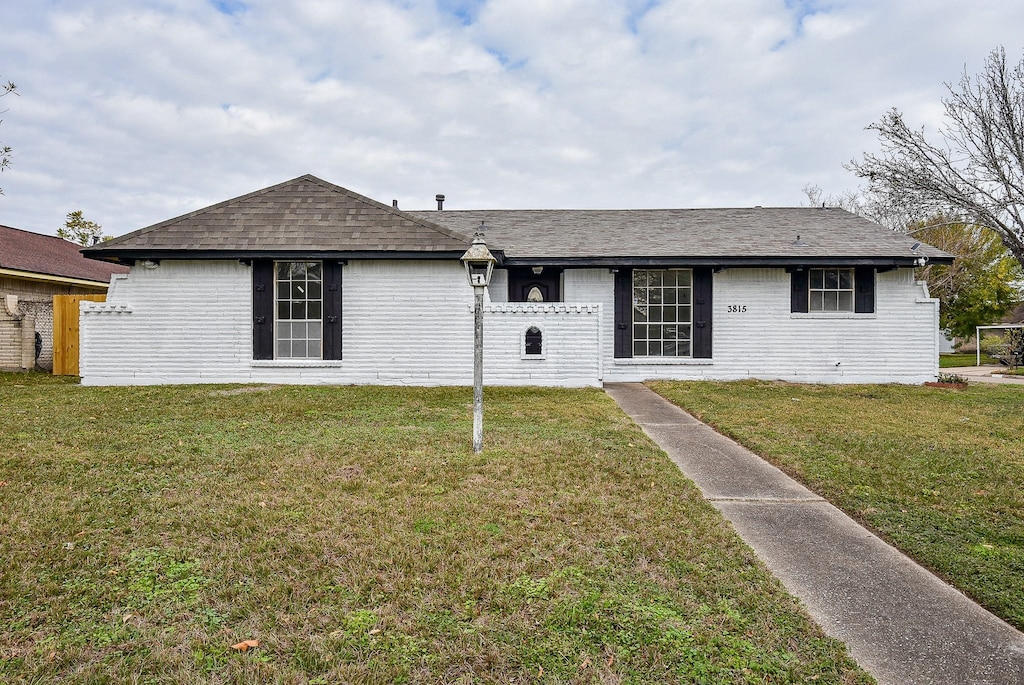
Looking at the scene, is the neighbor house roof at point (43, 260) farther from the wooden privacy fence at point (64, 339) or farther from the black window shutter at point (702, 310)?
the black window shutter at point (702, 310)

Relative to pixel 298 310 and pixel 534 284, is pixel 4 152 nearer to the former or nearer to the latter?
pixel 298 310

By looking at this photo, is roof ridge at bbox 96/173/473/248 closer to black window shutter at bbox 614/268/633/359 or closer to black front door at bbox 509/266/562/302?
black front door at bbox 509/266/562/302

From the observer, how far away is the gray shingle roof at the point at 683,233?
1213 cm

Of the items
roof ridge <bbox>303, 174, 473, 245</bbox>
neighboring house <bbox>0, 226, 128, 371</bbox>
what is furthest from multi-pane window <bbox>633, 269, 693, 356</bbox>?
neighboring house <bbox>0, 226, 128, 371</bbox>

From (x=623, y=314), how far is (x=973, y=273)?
74.1 feet

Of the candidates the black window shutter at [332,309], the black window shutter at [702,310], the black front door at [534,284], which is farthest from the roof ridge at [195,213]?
the black window shutter at [702,310]

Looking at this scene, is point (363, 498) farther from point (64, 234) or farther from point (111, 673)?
point (64, 234)

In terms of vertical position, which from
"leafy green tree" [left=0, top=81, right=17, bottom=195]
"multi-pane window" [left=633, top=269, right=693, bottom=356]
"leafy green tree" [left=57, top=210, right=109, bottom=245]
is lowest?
"multi-pane window" [left=633, top=269, right=693, bottom=356]

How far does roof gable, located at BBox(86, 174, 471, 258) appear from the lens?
10602 mm

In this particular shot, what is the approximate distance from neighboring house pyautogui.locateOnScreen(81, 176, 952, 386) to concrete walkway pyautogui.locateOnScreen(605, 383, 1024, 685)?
634cm

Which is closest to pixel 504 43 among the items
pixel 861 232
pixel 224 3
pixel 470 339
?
pixel 224 3

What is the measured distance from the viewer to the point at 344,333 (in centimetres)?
1098

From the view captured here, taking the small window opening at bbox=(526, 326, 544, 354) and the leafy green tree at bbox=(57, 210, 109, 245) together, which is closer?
the small window opening at bbox=(526, 326, 544, 354)

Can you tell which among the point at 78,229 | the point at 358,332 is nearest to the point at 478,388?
the point at 358,332
